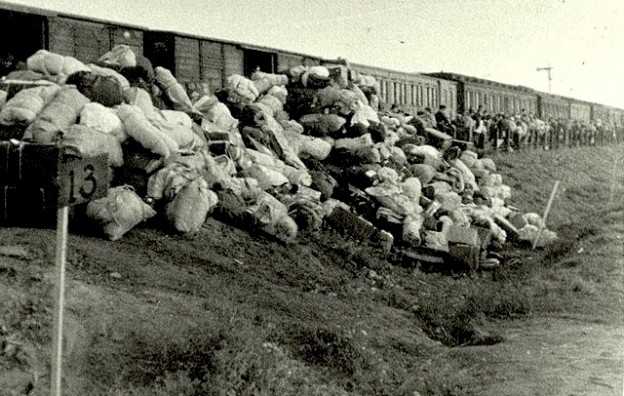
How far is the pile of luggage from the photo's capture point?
7262 millimetres

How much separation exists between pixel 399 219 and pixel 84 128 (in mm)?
4874

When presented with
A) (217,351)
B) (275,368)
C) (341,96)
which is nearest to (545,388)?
(275,368)

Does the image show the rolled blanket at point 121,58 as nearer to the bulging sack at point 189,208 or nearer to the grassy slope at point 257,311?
the bulging sack at point 189,208

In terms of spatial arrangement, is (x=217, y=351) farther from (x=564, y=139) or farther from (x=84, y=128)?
(x=564, y=139)

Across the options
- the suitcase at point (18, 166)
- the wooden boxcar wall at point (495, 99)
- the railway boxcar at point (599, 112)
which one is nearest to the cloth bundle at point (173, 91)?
the suitcase at point (18, 166)

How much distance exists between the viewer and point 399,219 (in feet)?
32.4

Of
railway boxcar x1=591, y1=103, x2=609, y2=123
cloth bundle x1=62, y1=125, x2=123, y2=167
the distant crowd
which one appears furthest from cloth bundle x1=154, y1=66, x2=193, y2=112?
railway boxcar x1=591, y1=103, x2=609, y2=123

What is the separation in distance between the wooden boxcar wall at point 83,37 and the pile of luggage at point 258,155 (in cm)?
210

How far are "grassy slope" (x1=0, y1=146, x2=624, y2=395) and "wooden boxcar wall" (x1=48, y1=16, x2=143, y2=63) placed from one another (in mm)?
7041

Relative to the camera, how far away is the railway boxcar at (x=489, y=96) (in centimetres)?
2938

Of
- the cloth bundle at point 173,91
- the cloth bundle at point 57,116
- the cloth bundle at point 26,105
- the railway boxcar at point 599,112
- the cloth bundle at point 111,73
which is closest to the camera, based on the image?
the cloth bundle at point 57,116

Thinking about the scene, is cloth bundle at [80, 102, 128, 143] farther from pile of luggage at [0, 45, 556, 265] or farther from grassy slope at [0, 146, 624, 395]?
grassy slope at [0, 146, 624, 395]

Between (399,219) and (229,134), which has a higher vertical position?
(229,134)

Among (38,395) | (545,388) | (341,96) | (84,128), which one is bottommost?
(545,388)
